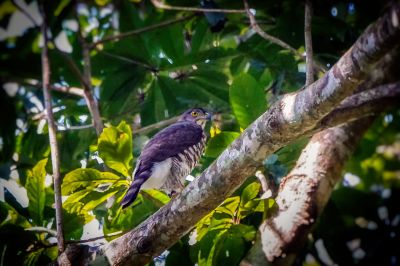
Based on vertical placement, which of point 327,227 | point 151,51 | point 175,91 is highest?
point 151,51

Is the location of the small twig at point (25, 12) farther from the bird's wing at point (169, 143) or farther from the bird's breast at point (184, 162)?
the bird's breast at point (184, 162)

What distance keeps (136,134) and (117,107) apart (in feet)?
1.10

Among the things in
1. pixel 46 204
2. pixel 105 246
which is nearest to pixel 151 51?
pixel 46 204

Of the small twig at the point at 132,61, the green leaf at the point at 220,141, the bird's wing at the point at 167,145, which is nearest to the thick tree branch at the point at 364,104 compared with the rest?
the green leaf at the point at 220,141

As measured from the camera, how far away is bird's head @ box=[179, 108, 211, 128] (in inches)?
162

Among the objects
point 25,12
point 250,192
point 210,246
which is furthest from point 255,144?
point 25,12

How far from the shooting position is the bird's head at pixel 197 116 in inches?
162

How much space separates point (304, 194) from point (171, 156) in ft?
4.75

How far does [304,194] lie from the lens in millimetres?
2176

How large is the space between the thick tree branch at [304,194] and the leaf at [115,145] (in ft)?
3.21

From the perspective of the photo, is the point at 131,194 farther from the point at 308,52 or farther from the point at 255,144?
the point at 308,52

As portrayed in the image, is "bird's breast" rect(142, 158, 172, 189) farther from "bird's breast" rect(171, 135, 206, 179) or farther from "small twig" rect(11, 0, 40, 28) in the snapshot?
→ "small twig" rect(11, 0, 40, 28)

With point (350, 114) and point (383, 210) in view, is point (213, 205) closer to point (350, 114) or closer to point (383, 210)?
point (350, 114)

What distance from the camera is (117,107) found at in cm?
401
